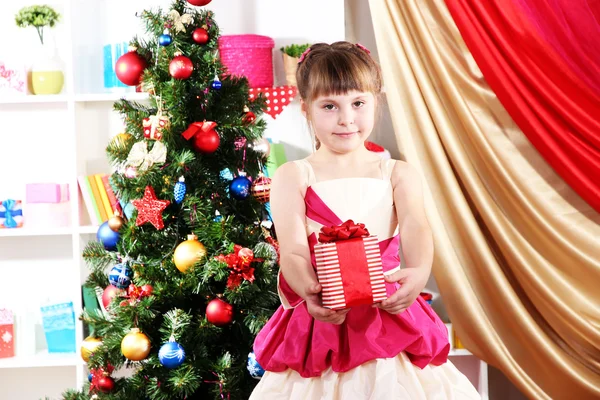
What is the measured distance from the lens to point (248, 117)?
227cm

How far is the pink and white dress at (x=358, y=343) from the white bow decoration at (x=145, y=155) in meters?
0.79

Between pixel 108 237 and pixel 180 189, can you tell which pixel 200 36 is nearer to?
pixel 180 189

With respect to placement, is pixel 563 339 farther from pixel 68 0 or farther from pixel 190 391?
pixel 68 0

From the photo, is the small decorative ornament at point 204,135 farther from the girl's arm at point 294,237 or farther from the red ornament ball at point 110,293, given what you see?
the girl's arm at point 294,237

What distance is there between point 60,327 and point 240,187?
123cm

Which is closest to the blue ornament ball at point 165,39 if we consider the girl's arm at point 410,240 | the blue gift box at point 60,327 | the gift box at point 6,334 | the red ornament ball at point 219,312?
the red ornament ball at point 219,312

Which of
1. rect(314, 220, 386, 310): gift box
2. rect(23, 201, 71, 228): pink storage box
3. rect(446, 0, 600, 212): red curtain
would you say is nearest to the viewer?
rect(314, 220, 386, 310): gift box

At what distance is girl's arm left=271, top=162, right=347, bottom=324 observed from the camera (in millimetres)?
1329

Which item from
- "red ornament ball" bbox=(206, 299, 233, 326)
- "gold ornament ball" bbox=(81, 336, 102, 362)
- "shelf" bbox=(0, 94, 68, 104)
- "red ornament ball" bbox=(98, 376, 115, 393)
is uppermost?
"shelf" bbox=(0, 94, 68, 104)

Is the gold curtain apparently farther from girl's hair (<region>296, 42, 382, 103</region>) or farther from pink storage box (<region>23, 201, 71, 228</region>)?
pink storage box (<region>23, 201, 71, 228</region>)

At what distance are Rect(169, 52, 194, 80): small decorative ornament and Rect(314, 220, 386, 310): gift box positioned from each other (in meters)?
1.06

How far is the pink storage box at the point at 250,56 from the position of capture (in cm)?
282

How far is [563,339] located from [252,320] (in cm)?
126

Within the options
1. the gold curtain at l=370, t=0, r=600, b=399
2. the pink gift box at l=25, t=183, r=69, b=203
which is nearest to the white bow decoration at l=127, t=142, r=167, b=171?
the pink gift box at l=25, t=183, r=69, b=203
